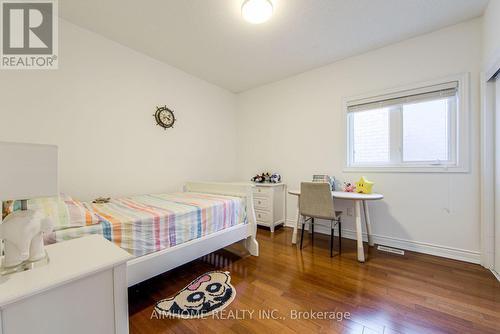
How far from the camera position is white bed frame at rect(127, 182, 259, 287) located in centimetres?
142

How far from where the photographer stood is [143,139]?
2713 millimetres

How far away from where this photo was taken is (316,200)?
238 centimetres

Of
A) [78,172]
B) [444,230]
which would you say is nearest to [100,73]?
[78,172]

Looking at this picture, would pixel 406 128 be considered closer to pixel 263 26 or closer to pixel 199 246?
pixel 263 26

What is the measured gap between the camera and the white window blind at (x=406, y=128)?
2248mm

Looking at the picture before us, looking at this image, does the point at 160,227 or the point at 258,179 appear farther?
the point at 258,179

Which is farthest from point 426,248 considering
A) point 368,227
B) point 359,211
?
point 359,211

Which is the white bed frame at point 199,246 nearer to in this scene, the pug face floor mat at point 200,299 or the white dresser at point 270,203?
the pug face floor mat at point 200,299

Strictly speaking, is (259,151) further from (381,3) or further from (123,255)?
(123,255)

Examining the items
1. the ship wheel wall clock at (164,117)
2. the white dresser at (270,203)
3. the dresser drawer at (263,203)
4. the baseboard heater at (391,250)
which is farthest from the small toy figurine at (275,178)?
the ship wheel wall clock at (164,117)

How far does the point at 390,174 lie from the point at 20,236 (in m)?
3.10

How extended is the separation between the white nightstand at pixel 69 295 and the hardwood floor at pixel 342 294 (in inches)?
23.0

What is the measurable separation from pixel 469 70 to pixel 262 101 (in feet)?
8.44

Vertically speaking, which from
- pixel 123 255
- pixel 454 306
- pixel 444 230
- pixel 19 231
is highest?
pixel 19 231
